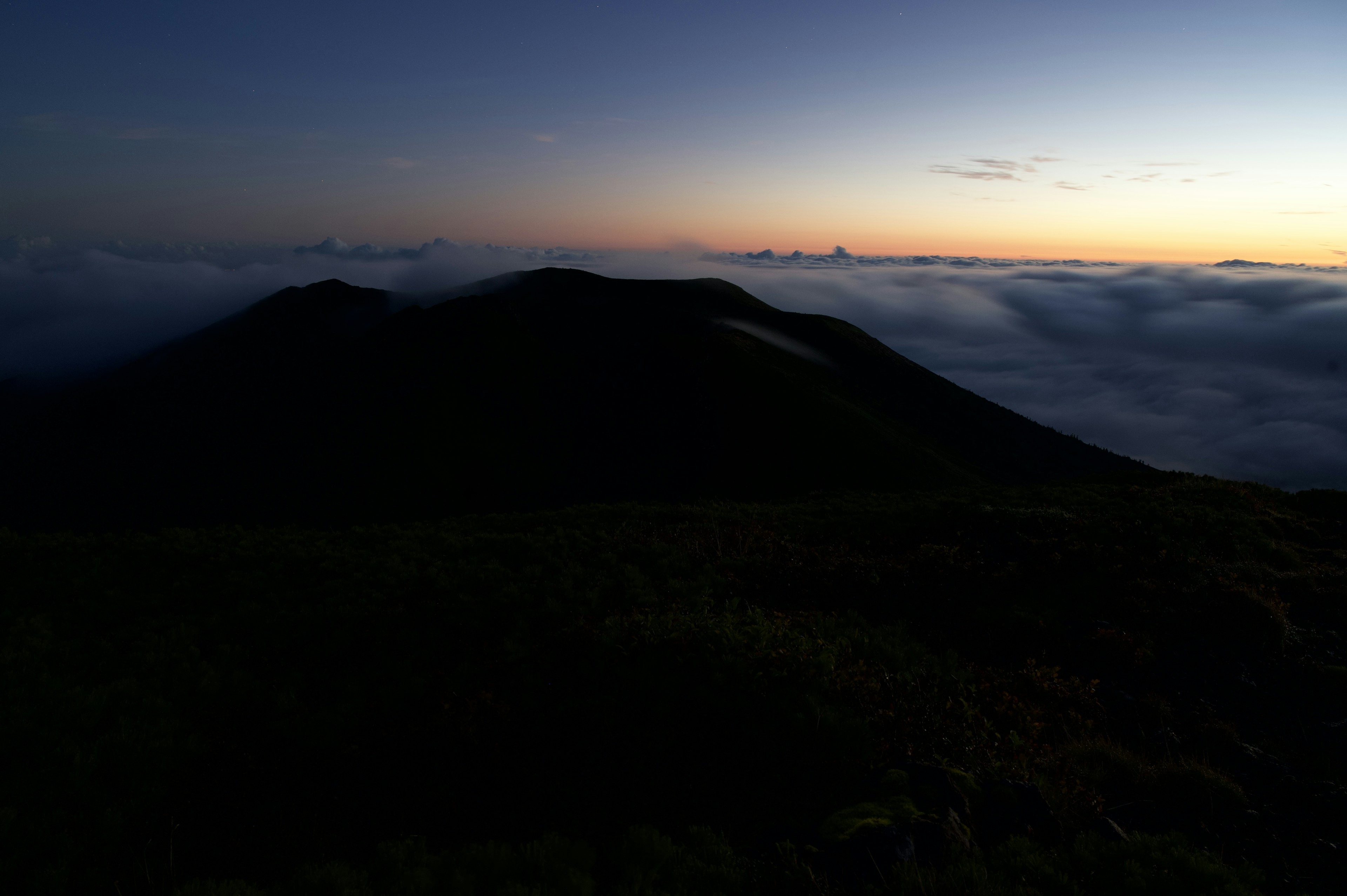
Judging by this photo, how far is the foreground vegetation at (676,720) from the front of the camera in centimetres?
661

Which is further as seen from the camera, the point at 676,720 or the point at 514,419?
the point at 514,419

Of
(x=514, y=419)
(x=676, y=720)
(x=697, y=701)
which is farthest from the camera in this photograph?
(x=514, y=419)

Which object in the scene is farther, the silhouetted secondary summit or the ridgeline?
the silhouetted secondary summit

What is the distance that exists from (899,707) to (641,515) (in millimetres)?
15033

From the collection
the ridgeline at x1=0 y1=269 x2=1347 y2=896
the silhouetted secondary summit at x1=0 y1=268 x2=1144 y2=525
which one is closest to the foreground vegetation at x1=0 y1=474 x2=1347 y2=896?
the ridgeline at x1=0 y1=269 x2=1347 y2=896

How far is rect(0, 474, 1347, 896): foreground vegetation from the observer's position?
21.7 ft

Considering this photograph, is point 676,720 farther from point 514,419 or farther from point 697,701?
point 514,419

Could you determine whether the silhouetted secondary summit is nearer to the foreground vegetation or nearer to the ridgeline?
the ridgeline

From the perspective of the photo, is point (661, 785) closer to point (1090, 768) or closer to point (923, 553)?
point (1090, 768)

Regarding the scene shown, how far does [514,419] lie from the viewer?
365ft

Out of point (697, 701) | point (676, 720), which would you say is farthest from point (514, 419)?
point (676, 720)

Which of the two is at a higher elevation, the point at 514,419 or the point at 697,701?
the point at 697,701

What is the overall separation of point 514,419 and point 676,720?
107 meters

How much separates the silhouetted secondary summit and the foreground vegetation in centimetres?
5309
